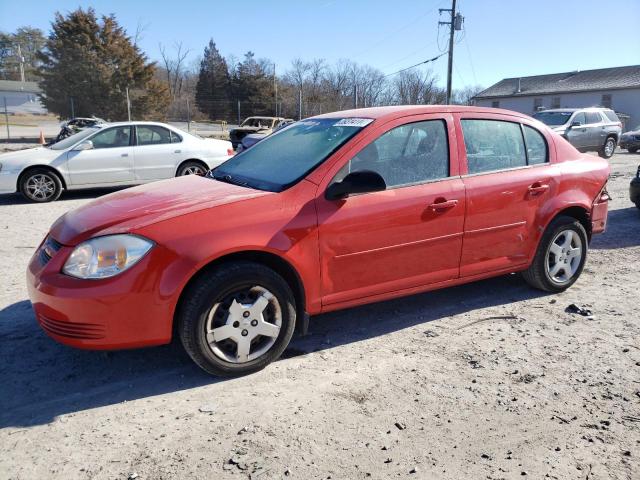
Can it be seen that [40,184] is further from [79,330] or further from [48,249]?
[79,330]

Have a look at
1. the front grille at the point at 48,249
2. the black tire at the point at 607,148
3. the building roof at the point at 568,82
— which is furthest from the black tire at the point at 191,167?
the building roof at the point at 568,82

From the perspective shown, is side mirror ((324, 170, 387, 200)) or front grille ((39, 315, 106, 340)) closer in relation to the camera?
front grille ((39, 315, 106, 340))

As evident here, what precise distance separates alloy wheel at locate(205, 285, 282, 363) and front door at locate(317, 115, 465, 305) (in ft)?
1.40

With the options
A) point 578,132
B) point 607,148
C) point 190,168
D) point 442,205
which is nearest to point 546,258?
point 442,205

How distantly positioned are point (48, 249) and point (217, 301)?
1.17m

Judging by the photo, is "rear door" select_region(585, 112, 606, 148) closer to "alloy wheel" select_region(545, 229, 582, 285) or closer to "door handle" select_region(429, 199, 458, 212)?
"alloy wheel" select_region(545, 229, 582, 285)

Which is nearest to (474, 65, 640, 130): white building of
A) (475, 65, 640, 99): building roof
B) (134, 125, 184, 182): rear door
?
(475, 65, 640, 99): building roof

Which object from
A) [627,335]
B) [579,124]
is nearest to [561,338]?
[627,335]

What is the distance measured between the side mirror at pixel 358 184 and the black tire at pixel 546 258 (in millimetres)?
1986

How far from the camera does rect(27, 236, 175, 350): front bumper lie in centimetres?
292

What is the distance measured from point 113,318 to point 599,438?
2.75m

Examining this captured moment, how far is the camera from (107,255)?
2977 millimetres

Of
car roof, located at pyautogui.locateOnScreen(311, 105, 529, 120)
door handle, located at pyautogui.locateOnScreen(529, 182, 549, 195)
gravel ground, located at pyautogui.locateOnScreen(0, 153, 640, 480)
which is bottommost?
gravel ground, located at pyautogui.locateOnScreen(0, 153, 640, 480)

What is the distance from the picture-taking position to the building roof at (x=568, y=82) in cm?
4178
